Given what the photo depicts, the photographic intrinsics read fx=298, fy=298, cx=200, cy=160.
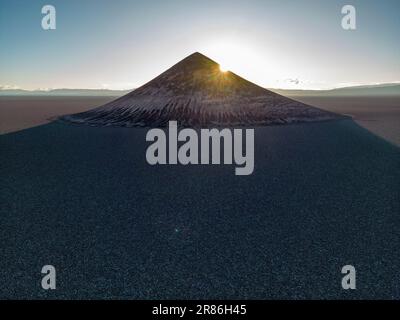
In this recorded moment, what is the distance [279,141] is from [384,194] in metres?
9.96

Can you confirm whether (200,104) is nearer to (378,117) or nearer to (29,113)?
(378,117)

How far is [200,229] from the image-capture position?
6664mm

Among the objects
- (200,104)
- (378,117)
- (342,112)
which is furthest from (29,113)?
(378,117)

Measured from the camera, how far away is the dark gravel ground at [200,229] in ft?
15.7

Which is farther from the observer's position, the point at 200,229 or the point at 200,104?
the point at 200,104

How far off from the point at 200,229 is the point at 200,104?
25.1 meters

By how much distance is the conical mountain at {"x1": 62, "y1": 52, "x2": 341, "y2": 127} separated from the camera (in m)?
28.1

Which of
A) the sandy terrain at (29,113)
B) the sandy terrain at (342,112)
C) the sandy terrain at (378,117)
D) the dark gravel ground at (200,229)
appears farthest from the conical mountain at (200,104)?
the dark gravel ground at (200,229)

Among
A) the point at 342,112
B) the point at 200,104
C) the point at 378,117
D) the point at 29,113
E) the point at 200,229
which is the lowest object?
the point at 200,229

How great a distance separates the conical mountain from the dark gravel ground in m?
15.7

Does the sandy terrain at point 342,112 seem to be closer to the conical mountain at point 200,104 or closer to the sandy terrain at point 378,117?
the sandy terrain at point 378,117
